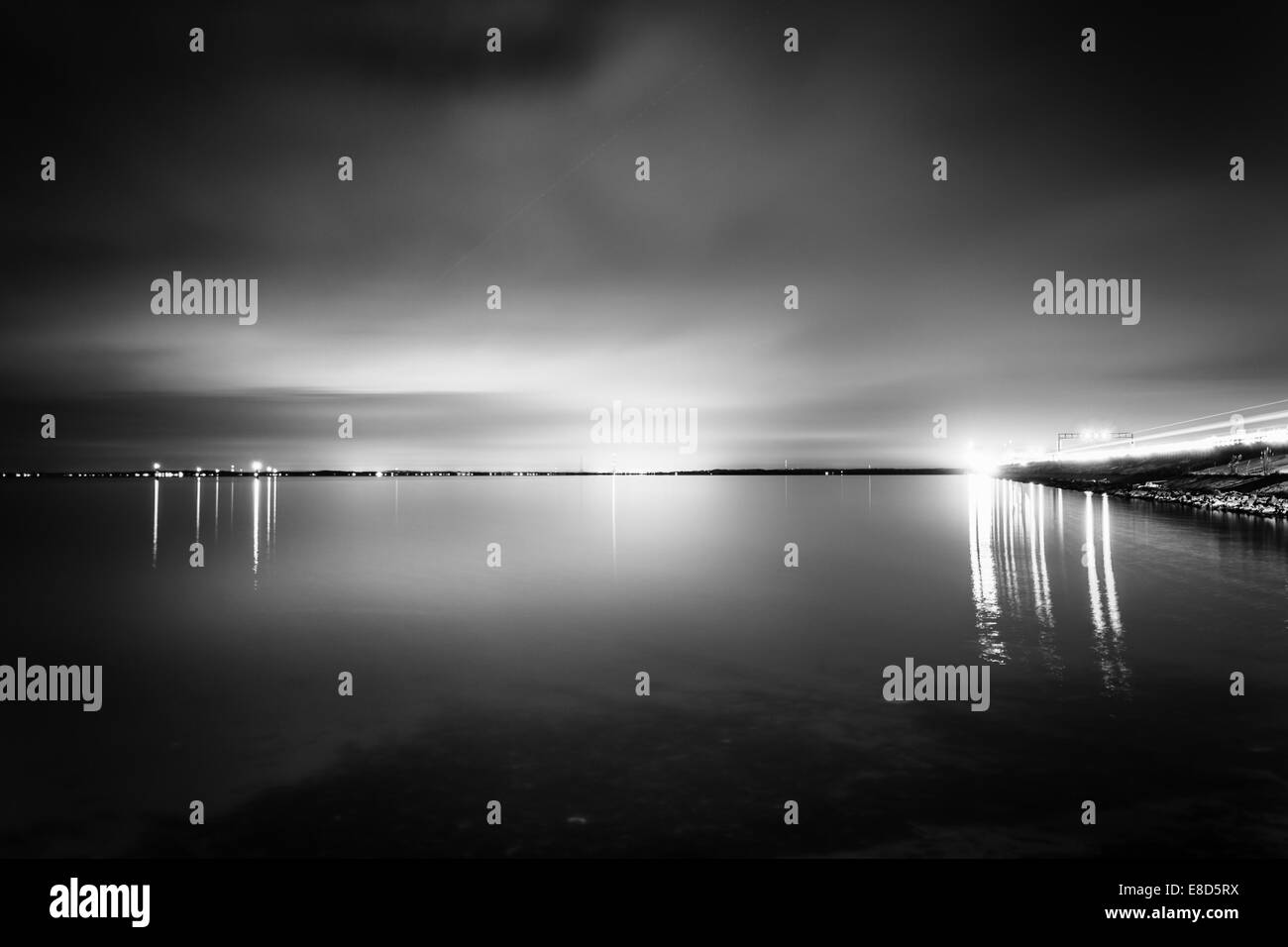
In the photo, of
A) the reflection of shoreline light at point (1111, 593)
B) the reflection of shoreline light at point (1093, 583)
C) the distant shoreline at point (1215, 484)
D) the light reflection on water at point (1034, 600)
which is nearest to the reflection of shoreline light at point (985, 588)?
the light reflection on water at point (1034, 600)

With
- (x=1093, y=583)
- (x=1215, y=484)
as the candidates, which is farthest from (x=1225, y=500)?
(x=1093, y=583)

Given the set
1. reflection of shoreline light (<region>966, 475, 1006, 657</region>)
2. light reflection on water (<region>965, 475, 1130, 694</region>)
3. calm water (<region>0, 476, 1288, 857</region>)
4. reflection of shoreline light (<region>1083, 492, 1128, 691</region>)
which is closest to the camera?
calm water (<region>0, 476, 1288, 857</region>)

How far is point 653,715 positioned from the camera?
13969 mm

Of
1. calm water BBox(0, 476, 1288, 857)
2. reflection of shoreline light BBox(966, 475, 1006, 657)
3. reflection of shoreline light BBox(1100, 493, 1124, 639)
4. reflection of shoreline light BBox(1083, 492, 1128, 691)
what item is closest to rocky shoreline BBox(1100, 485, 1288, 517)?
reflection of shoreline light BBox(966, 475, 1006, 657)

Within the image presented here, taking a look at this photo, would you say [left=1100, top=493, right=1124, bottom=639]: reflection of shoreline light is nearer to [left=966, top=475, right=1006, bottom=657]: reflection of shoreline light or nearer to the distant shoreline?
[left=966, top=475, right=1006, bottom=657]: reflection of shoreline light

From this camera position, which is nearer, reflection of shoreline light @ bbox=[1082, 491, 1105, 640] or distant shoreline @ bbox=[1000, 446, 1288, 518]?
reflection of shoreline light @ bbox=[1082, 491, 1105, 640]

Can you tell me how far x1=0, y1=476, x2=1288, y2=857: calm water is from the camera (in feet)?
30.9

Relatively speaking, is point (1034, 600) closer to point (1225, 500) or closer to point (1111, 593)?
point (1111, 593)

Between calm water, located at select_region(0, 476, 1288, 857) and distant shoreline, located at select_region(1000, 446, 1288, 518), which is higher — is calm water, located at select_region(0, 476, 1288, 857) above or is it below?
below

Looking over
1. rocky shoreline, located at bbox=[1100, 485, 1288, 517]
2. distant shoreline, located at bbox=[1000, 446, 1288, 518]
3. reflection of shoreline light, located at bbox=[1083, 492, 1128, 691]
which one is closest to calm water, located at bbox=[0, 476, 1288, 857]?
reflection of shoreline light, located at bbox=[1083, 492, 1128, 691]

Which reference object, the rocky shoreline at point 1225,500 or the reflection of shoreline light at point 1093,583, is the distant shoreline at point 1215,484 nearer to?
the rocky shoreline at point 1225,500

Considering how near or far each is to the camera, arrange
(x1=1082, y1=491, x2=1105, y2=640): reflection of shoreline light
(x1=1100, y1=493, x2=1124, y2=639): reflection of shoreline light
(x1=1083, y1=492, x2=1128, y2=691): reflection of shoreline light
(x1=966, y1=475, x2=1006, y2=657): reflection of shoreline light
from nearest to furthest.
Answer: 1. (x1=1083, y1=492, x2=1128, y2=691): reflection of shoreline light
2. (x1=966, y1=475, x2=1006, y2=657): reflection of shoreline light
3. (x1=1100, y1=493, x2=1124, y2=639): reflection of shoreline light
4. (x1=1082, y1=491, x2=1105, y2=640): reflection of shoreline light

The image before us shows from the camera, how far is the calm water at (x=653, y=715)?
30.9ft
